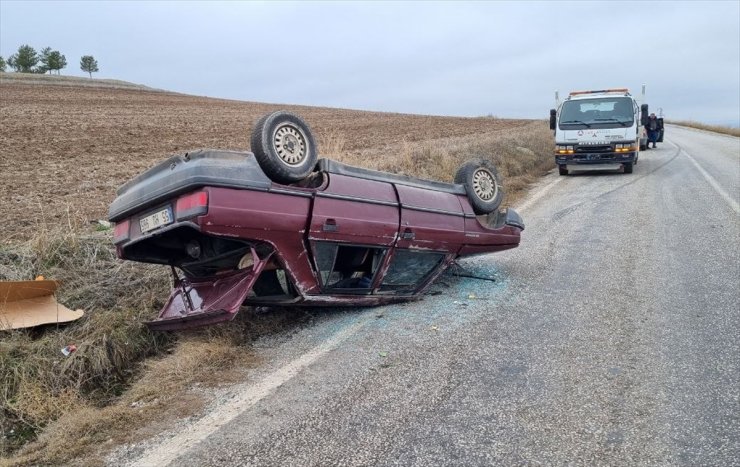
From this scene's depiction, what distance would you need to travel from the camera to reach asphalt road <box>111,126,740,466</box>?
9.52ft

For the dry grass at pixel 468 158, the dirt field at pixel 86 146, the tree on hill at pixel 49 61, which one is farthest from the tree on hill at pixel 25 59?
the dry grass at pixel 468 158

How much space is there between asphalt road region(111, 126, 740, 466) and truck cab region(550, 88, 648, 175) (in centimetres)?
920

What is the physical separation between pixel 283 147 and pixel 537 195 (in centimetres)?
844

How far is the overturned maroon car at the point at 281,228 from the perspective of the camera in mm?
3877

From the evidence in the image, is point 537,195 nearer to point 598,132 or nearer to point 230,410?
point 598,132

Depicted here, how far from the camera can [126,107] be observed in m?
33.7

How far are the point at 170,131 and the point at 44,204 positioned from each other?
47.7 feet

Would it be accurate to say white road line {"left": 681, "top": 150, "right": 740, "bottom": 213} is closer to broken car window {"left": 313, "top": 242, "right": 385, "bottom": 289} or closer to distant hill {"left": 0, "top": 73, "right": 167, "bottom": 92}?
broken car window {"left": 313, "top": 242, "right": 385, "bottom": 289}

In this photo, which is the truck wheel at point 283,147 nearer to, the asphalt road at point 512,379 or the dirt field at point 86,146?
the asphalt road at point 512,379

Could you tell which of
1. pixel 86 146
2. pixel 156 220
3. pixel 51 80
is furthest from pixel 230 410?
pixel 51 80

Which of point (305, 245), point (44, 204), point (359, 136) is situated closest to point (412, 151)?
point (44, 204)

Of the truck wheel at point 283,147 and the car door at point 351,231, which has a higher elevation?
the truck wheel at point 283,147

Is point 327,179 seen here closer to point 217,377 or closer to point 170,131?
point 217,377

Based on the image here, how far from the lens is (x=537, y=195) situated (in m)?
11.7
